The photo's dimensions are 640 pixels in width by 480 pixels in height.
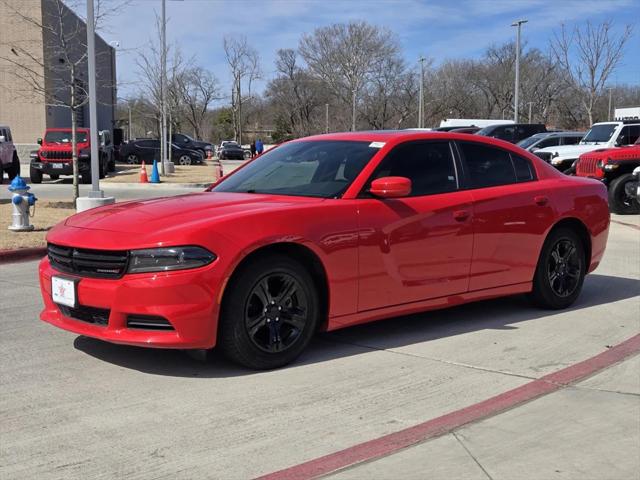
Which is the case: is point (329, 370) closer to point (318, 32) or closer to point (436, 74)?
point (318, 32)

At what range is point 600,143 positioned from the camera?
20938mm

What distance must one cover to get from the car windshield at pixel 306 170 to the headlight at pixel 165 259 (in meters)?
1.18

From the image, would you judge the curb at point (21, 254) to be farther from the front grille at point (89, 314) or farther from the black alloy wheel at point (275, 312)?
the black alloy wheel at point (275, 312)

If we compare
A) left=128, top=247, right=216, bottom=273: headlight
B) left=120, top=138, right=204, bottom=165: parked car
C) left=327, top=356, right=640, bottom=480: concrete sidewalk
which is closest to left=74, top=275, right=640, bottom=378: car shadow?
left=128, top=247, right=216, bottom=273: headlight

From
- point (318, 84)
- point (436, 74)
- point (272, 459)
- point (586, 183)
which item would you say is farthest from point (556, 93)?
point (272, 459)

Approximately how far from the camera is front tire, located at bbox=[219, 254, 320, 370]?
4.49 m

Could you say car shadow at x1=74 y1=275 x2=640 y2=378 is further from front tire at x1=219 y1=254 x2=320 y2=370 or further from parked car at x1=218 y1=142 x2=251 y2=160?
parked car at x1=218 y1=142 x2=251 y2=160

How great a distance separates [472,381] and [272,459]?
5.63ft

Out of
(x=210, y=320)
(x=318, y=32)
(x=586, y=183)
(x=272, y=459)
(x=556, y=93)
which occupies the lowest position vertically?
(x=272, y=459)

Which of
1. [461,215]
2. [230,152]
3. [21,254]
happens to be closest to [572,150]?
[21,254]

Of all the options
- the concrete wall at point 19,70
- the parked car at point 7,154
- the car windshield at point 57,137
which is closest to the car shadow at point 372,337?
the parked car at point 7,154

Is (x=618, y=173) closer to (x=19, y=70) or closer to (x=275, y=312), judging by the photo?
(x=275, y=312)

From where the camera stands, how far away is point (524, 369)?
490 centimetres

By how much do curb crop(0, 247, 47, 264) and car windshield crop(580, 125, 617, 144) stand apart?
16986mm
